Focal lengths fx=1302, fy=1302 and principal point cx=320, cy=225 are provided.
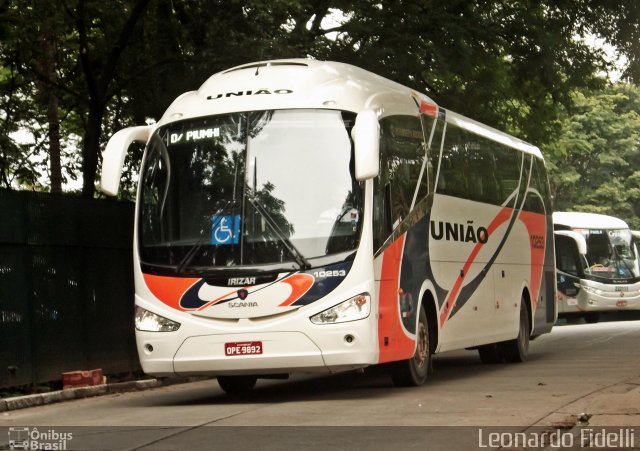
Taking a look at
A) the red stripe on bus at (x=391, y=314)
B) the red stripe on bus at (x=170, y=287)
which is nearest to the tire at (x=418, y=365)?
the red stripe on bus at (x=391, y=314)

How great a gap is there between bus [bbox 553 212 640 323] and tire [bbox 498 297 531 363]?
61.0ft

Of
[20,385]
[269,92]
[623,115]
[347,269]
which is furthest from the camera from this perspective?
[623,115]

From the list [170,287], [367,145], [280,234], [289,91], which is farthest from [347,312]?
[289,91]

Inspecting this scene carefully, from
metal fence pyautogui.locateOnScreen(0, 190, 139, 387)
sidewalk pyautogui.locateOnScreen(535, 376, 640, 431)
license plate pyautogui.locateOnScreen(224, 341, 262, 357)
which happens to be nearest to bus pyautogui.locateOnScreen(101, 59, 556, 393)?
license plate pyautogui.locateOnScreen(224, 341, 262, 357)

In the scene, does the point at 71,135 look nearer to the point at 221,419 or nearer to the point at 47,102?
the point at 47,102

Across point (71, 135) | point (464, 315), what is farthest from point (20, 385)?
point (71, 135)

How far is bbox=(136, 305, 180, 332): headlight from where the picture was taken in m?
13.9

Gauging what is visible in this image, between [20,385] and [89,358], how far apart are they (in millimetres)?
1791

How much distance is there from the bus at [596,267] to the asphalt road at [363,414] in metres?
21.8

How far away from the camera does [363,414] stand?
11.9 meters

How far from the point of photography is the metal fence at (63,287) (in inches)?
616

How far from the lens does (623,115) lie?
66.1 m

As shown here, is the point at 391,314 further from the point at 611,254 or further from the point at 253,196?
the point at 611,254

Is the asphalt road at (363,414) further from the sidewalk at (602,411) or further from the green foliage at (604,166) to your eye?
the green foliage at (604,166)
